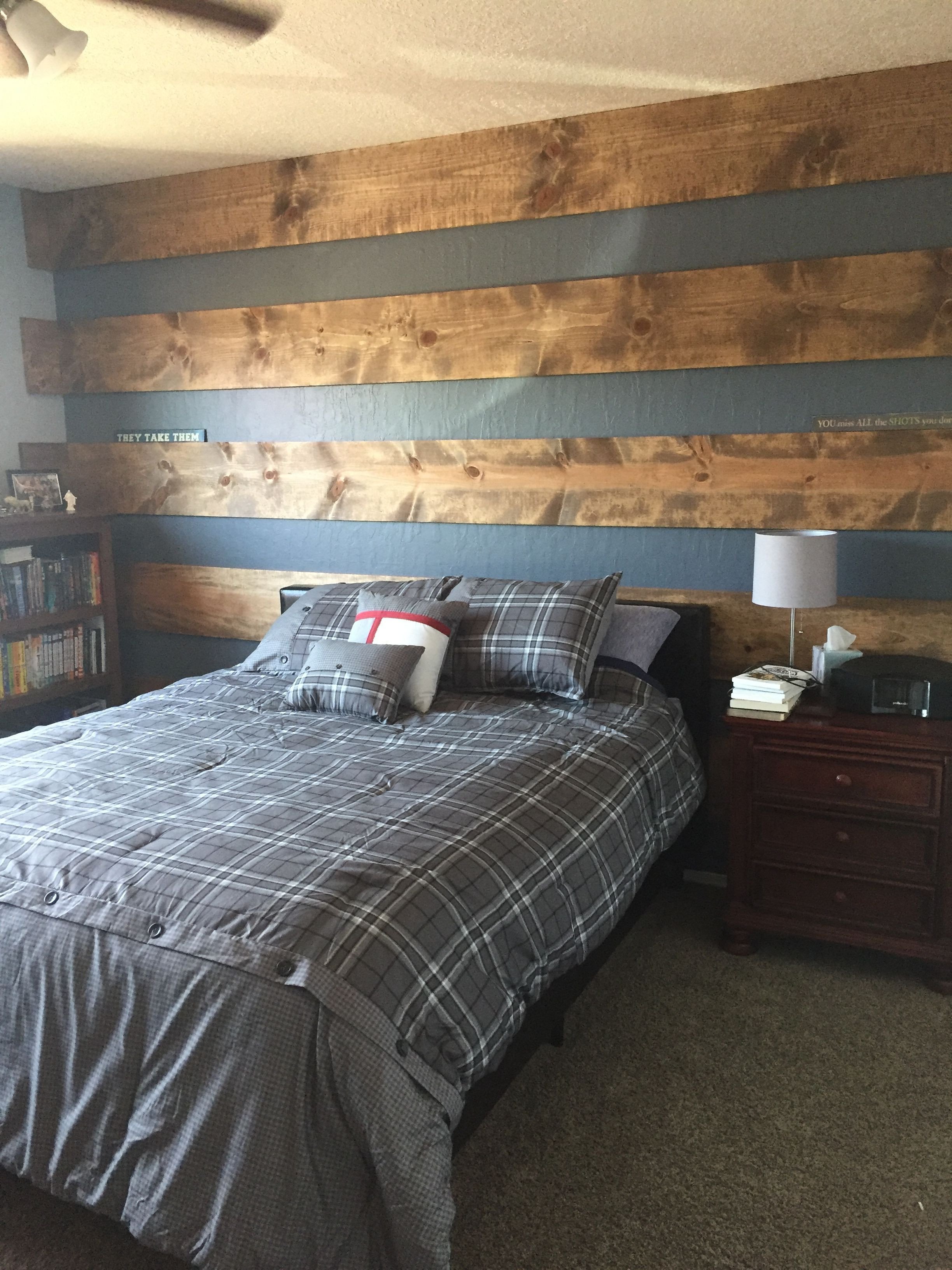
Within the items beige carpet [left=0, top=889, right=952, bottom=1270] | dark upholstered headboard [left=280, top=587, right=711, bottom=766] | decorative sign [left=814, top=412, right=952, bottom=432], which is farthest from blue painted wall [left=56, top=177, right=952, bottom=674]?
beige carpet [left=0, top=889, right=952, bottom=1270]

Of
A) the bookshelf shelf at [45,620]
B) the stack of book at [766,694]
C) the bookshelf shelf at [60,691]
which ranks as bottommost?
the bookshelf shelf at [60,691]

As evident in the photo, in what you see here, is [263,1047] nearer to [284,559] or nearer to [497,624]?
[497,624]

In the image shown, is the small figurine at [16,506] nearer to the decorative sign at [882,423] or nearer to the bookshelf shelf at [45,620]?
the bookshelf shelf at [45,620]

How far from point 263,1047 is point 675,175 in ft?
8.78

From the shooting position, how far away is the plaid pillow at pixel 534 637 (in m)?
2.92

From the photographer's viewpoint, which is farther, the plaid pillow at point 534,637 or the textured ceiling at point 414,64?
the plaid pillow at point 534,637

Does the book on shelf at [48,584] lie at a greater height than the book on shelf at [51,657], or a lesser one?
greater

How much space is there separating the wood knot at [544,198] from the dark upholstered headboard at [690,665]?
4.29 ft

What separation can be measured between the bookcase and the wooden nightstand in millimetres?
2560

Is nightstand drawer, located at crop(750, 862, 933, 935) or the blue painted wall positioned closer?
nightstand drawer, located at crop(750, 862, 933, 935)

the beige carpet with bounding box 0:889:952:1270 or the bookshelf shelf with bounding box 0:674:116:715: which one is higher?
the bookshelf shelf with bounding box 0:674:116:715

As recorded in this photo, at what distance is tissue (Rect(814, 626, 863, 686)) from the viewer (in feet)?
9.62

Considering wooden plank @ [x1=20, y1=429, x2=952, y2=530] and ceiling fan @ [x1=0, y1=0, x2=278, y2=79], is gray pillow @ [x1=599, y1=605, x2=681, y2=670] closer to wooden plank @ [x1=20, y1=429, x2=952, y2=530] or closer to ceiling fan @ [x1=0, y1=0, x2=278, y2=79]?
wooden plank @ [x1=20, y1=429, x2=952, y2=530]

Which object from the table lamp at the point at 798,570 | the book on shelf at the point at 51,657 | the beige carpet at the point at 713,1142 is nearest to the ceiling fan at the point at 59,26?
the table lamp at the point at 798,570
